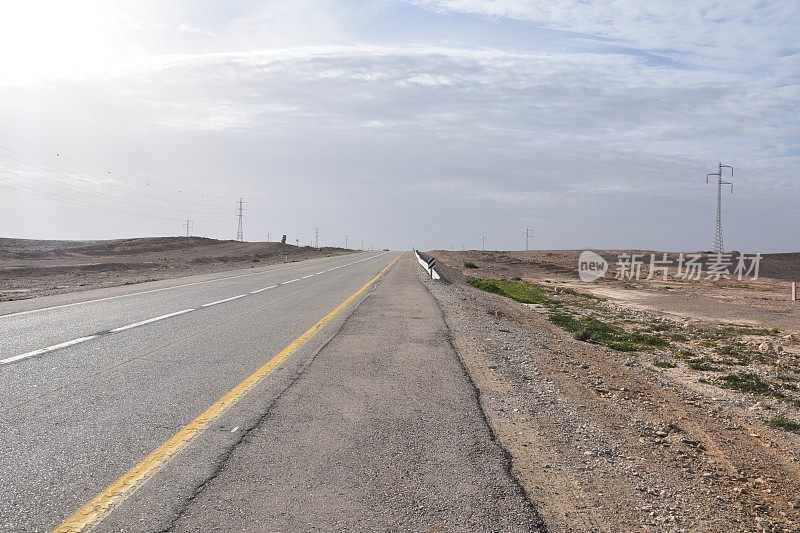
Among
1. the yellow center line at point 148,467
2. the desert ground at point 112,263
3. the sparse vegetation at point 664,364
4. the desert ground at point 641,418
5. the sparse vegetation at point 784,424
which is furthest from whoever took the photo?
the desert ground at point 112,263

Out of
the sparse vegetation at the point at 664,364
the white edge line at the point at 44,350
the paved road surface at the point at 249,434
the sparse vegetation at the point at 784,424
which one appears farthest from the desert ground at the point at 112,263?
the sparse vegetation at the point at 784,424

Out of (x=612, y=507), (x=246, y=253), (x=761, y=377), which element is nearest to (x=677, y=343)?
(x=761, y=377)

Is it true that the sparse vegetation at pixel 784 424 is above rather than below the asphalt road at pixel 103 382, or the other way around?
below

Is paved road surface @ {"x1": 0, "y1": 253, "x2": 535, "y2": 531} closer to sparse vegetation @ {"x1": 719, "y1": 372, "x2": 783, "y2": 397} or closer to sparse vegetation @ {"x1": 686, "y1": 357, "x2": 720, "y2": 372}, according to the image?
sparse vegetation @ {"x1": 719, "y1": 372, "x2": 783, "y2": 397}

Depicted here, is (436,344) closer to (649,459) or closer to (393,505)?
(649,459)

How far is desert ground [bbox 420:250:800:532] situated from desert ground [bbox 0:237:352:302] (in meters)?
15.9

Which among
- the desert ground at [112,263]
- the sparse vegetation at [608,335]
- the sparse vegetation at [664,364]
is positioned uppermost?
the desert ground at [112,263]

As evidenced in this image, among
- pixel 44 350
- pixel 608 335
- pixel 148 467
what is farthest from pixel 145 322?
pixel 608 335

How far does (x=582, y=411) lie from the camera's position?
24.8 ft

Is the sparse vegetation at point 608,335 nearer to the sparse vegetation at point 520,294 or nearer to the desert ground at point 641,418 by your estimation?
the desert ground at point 641,418

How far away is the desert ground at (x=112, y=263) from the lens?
1165 inches

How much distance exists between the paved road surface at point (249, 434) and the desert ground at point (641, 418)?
1.44ft

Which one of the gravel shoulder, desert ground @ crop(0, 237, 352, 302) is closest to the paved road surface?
the gravel shoulder

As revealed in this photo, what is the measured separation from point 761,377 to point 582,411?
566cm
